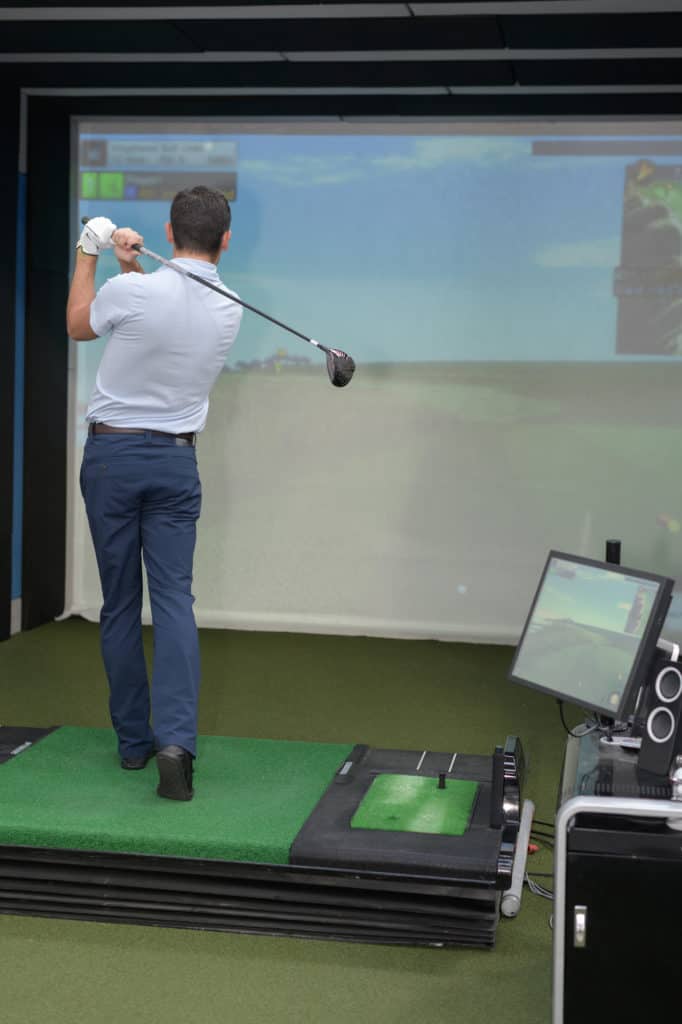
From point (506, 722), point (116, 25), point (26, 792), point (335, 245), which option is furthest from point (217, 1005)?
point (335, 245)

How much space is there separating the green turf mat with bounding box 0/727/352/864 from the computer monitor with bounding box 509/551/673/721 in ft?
2.22

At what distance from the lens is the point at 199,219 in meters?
3.05

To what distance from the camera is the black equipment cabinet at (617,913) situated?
1921mm

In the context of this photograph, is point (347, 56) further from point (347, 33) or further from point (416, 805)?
point (416, 805)

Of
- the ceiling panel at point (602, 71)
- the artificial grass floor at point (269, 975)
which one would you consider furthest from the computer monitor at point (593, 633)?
the ceiling panel at point (602, 71)

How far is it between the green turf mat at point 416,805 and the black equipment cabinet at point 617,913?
0.86 meters

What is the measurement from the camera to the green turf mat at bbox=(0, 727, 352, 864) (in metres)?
2.73

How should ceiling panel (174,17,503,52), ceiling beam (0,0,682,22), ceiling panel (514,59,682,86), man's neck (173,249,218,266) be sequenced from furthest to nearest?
ceiling panel (514,59,682,86) < ceiling panel (174,17,503,52) < ceiling beam (0,0,682,22) < man's neck (173,249,218,266)

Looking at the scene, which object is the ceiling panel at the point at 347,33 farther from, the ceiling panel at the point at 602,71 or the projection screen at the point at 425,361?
the projection screen at the point at 425,361

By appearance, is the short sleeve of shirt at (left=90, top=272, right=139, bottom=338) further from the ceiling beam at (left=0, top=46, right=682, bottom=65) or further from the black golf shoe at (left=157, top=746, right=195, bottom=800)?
the ceiling beam at (left=0, top=46, right=682, bottom=65)

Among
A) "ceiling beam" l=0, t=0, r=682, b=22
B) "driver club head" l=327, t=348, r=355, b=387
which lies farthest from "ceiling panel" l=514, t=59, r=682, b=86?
"driver club head" l=327, t=348, r=355, b=387

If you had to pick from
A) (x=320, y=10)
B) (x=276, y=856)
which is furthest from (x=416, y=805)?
(x=320, y=10)

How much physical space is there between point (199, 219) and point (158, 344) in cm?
32

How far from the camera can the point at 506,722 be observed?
14.7ft
